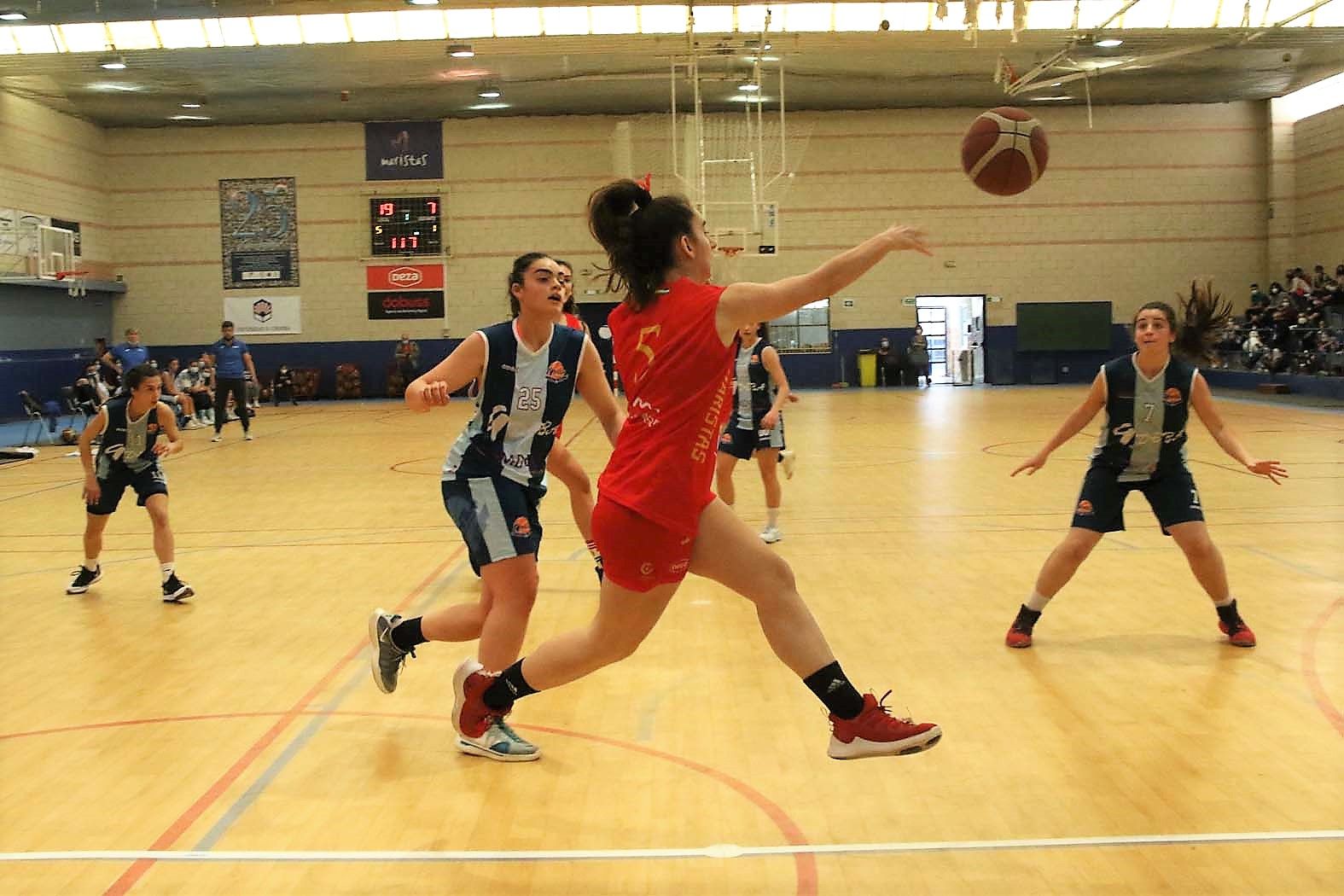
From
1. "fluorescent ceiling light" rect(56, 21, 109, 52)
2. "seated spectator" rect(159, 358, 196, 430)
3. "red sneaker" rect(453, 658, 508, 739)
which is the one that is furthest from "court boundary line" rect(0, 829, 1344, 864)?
"fluorescent ceiling light" rect(56, 21, 109, 52)

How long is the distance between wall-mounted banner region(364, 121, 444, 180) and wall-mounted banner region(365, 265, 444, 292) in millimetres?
2291

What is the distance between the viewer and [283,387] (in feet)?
99.1

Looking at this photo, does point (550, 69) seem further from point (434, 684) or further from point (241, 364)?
point (434, 684)

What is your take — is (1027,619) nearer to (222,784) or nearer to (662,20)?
(222,784)

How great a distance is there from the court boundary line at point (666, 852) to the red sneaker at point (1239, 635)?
7.43 feet

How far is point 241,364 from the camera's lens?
1959 centimetres

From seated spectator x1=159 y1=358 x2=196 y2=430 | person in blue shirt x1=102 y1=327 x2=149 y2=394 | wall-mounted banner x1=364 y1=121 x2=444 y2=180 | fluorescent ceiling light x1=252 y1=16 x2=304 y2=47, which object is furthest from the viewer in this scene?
wall-mounted banner x1=364 y1=121 x2=444 y2=180

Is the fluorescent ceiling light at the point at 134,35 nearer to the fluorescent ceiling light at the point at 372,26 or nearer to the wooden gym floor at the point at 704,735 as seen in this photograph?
the fluorescent ceiling light at the point at 372,26

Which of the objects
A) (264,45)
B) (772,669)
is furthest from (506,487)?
(264,45)

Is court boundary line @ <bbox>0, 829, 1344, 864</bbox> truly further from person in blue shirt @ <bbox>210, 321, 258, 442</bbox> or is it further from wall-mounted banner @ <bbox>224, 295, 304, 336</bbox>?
wall-mounted banner @ <bbox>224, 295, 304, 336</bbox>

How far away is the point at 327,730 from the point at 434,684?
28.0 inches

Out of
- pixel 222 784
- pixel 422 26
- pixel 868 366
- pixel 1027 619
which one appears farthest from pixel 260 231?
pixel 222 784

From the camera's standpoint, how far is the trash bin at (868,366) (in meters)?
31.5

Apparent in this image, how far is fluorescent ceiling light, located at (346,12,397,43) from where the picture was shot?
22922 mm
